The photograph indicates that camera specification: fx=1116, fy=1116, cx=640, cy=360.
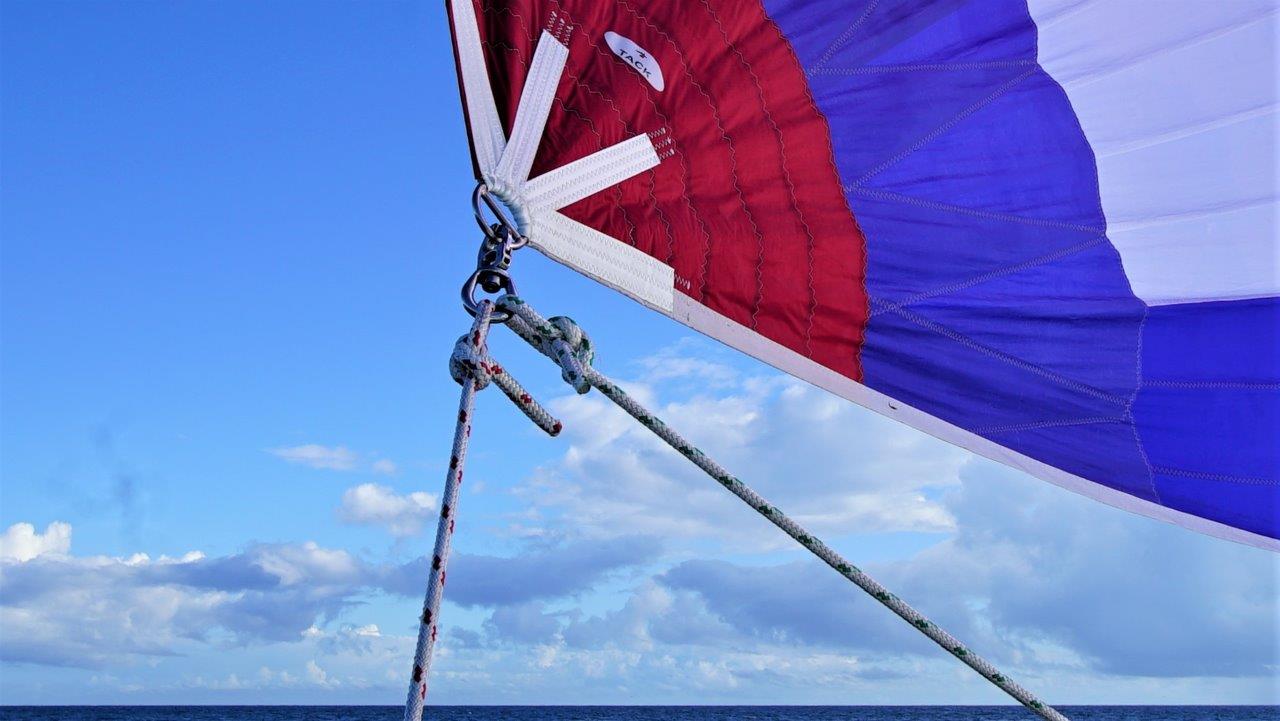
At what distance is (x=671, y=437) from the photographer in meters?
2.12

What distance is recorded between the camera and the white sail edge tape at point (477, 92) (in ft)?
6.55

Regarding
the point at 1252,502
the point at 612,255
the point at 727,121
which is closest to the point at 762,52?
the point at 727,121

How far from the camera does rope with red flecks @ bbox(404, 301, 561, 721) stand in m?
1.87

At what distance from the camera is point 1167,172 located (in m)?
2.89

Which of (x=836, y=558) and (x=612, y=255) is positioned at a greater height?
(x=612, y=255)

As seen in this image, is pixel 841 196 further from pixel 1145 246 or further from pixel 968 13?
pixel 1145 246

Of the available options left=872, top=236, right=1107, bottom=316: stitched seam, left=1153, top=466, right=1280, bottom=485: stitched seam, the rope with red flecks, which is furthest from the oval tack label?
left=1153, top=466, right=1280, bottom=485: stitched seam

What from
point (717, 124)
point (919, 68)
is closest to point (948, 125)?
point (919, 68)

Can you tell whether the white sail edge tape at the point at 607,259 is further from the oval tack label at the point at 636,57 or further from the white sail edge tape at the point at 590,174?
the oval tack label at the point at 636,57

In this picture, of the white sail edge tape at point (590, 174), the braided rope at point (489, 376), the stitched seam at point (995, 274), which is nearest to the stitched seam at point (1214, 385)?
the stitched seam at point (995, 274)

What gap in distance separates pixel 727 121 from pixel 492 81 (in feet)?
1.66

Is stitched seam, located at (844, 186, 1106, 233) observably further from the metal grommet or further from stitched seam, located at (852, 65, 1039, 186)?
the metal grommet

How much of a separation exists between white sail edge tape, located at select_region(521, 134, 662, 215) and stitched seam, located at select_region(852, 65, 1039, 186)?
0.61 m

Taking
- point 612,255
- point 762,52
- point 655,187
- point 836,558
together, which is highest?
point 762,52
